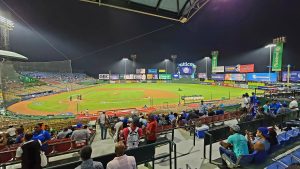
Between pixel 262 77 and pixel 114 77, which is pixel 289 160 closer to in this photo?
pixel 262 77

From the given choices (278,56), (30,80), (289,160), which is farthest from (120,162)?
(30,80)

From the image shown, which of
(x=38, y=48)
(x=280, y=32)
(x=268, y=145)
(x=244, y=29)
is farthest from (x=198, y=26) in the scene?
(x=268, y=145)

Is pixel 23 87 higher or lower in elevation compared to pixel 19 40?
lower

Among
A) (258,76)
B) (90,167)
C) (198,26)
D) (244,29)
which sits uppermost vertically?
(198,26)

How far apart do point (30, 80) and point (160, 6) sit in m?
47.7

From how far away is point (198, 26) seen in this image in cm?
5906

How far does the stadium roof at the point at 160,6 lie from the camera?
5621 mm

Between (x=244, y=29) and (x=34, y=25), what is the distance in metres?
59.2

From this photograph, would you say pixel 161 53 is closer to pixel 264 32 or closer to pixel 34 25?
pixel 264 32

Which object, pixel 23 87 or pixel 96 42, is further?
pixel 96 42

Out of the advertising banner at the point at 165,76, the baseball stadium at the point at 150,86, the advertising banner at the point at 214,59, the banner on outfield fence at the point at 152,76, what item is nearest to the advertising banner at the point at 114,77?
the baseball stadium at the point at 150,86

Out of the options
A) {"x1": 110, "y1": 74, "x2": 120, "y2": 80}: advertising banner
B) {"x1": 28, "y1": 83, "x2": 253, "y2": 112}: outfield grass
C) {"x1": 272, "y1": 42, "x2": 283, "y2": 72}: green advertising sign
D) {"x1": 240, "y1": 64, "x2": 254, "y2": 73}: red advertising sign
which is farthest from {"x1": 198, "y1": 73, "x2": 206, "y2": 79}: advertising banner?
{"x1": 110, "y1": 74, "x2": 120, "y2": 80}: advertising banner

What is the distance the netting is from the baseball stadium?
0.44 meters

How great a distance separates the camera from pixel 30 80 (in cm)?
4312
